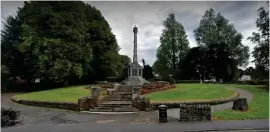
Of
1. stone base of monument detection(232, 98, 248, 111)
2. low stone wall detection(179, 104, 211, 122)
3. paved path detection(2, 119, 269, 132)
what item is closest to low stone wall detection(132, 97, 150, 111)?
low stone wall detection(179, 104, 211, 122)

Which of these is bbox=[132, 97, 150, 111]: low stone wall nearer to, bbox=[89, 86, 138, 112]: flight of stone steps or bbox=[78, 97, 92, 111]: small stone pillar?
bbox=[89, 86, 138, 112]: flight of stone steps

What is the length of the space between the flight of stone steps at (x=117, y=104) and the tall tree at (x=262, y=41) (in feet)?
70.2

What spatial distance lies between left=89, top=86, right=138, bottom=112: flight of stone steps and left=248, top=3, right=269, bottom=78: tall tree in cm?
2139

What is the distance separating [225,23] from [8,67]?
145 ft

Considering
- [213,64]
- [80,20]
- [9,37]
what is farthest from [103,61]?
[213,64]

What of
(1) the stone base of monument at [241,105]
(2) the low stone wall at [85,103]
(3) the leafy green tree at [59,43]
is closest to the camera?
(1) the stone base of monument at [241,105]

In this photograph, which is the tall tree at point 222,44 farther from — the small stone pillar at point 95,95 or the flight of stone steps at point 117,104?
the small stone pillar at point 95,95

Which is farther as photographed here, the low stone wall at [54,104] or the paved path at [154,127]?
the low stone wall at [54,104]

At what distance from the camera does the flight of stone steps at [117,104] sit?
80.3 ft

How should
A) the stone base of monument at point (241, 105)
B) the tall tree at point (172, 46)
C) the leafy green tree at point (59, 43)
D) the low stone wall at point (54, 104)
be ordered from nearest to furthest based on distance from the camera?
1. the stone base of monument at point (241, 105)
2. the low stone wall at point (54, 104)
3. the leafy green tree at point (59, 43)
4. the tall tree at point (172, 46)

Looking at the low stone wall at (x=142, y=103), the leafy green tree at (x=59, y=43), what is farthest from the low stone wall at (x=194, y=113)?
the leafy green tree at (x=59, y=43)

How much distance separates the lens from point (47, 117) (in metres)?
20.5

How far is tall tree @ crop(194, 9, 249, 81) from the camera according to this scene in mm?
64312

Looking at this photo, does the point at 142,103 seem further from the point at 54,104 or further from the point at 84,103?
the point at 54,104
